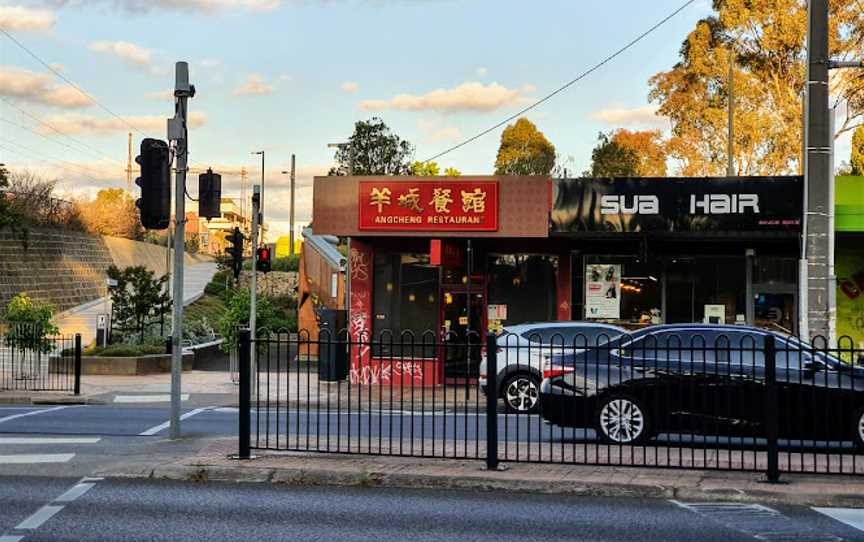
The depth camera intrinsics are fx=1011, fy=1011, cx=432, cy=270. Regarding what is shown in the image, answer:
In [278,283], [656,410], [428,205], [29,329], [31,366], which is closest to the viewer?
[656,410]

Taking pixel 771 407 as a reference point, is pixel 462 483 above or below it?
below

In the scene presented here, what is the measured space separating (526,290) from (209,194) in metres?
10.9

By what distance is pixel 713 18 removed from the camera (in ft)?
141

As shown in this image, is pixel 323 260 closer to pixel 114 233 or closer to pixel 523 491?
pixel 523 491

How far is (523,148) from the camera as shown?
206 feet

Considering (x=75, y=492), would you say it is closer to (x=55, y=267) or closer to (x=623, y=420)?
(x=623, y=420)

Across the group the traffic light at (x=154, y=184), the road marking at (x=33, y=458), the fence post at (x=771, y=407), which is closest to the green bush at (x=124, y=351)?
the traffic light at (x=154, y=184)

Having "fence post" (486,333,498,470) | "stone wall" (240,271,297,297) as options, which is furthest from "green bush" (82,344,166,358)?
"stone wall" (240,271,297,297)

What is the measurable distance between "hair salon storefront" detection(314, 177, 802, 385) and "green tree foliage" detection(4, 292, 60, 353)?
23.8 ft

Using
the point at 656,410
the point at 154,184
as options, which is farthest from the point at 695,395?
the point at 154,184

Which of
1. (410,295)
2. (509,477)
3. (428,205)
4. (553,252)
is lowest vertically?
(509,477)

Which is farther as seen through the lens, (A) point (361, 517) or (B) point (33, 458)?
(B) point (33, 458)

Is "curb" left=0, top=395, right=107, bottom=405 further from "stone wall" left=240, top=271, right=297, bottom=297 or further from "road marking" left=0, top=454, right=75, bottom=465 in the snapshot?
"stone wall" left=240, top=271, right=297, bottom=297

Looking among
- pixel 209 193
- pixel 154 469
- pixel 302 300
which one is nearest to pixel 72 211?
pixel 302 300
